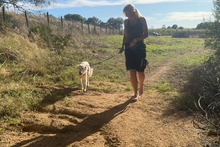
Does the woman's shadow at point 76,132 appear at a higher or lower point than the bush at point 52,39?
lower

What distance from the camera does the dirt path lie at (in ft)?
7.93

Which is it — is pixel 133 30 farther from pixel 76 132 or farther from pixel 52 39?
pixel 52 39

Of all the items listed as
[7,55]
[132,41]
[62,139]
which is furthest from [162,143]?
[7,55]

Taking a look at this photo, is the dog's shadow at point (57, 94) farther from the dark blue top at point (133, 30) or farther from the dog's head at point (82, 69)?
the dark blue top at point (133, 30)

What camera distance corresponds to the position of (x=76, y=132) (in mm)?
2682

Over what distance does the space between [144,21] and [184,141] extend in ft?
7.74

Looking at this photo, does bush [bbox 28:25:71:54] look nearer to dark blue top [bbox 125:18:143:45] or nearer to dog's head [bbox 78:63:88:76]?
dog's head [bbox 78:63:88:76]

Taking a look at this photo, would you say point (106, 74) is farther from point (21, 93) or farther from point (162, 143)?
→ point (162, 143)

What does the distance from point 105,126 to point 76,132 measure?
1.52 feet

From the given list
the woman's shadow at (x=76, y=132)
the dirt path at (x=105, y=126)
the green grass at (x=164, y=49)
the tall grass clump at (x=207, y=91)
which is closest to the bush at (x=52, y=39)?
the dirt path at (x=105, y=126)

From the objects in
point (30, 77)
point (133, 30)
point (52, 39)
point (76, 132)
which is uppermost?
point (52, 39)

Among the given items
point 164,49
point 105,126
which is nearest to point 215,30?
point 105,126

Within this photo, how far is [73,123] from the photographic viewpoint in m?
2.92

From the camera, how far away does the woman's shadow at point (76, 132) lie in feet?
7.81
